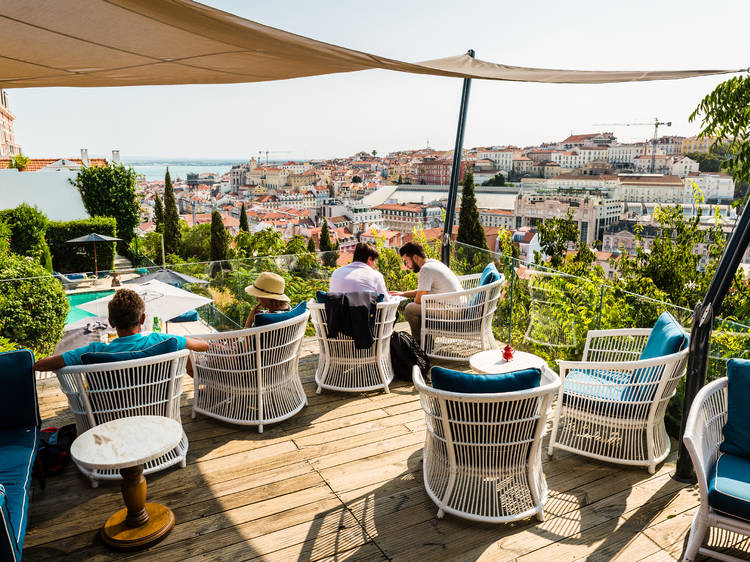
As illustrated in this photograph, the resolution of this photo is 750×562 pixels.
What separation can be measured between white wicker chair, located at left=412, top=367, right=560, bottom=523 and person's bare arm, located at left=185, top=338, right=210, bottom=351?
146cm

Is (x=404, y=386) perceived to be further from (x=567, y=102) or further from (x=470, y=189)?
(x=567, y=102)

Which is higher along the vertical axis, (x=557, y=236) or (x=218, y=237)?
(x=557, y=236)

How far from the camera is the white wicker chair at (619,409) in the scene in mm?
2934

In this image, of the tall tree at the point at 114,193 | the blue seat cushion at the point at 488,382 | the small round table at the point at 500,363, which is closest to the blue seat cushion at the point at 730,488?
the blue seat cushion at the point at 488,382

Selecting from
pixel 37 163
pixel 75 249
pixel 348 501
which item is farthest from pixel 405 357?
pixel 37 163

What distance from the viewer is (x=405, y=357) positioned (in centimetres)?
444

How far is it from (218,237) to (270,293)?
29.3m

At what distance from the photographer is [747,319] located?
491 centimetres

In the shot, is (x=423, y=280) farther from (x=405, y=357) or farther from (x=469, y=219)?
(x=469, y=219)

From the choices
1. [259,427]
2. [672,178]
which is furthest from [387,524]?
[672,178]

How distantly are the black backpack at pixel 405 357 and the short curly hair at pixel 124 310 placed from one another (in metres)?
2.19

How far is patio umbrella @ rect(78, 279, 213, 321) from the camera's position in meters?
4.37

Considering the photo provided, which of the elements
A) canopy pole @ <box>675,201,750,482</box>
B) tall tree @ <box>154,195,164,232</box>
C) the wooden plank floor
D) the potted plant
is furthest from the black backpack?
the potted plant

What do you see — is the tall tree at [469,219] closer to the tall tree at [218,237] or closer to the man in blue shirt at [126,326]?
the tall tree at [218,237]
